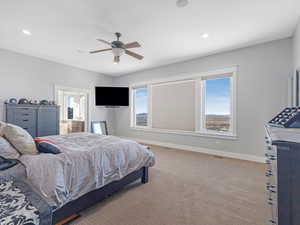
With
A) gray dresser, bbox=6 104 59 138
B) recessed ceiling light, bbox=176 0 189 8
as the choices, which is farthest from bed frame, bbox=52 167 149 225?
gray dresser, bbox=6 104 59 138

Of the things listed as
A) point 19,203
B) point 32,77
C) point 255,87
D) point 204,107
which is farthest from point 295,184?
point 32,77

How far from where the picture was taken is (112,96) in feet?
19.3

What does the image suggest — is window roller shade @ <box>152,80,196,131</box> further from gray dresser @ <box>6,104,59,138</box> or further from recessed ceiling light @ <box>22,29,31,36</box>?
recessed ceiling light @ <box>22,29,31,36</box>

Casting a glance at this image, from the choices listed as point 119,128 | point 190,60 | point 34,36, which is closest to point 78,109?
point 119,128

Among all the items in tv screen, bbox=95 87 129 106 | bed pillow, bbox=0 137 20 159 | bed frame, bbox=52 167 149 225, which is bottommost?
bed frame, bbox=52 167 149 225

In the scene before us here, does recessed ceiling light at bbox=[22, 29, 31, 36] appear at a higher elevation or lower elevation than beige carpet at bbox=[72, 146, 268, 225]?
higher

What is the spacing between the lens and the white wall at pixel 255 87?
3320 millimetres

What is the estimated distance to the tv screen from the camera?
5785 millimetres

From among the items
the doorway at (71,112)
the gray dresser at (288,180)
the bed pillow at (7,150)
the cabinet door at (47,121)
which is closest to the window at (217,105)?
the gray dresser at (288,180)

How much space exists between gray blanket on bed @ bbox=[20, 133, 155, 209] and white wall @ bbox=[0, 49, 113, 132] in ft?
11.7

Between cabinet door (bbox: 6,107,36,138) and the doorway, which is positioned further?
the doorway

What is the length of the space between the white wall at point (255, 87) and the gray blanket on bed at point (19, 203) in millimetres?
4024

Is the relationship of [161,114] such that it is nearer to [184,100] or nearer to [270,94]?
[184,100]

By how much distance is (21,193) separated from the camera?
122 centimetres
